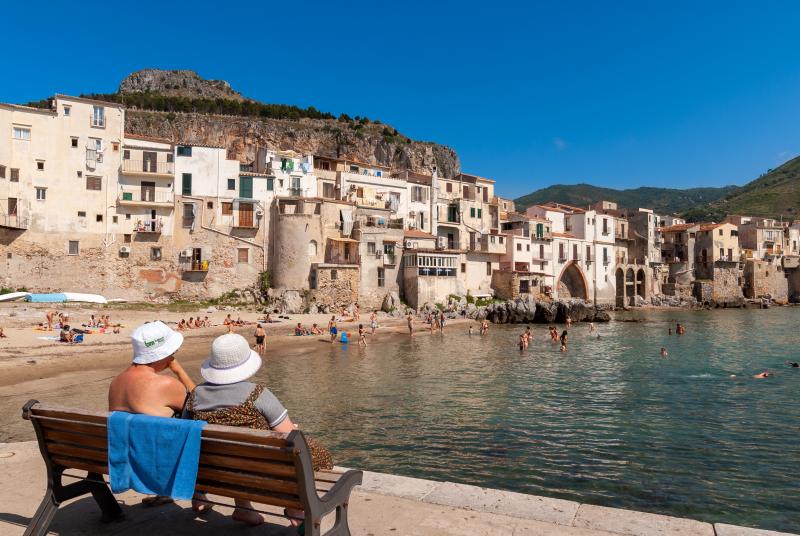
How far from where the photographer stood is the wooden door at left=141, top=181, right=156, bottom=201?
41500mm

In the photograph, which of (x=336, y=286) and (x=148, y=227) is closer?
(x=148, y=227)

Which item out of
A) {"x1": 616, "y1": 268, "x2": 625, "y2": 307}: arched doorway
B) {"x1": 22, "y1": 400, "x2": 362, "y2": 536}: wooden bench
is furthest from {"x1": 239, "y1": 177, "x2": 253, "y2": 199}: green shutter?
{"x1": 616, "y1": 268, "x2": 625, "y2": 307}: arched doorway

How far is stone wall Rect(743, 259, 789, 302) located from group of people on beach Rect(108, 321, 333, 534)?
92.6m

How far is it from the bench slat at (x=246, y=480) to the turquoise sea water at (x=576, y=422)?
5669mm

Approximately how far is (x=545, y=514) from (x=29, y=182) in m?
44.3

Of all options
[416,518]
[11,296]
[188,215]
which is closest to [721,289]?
[188,215]

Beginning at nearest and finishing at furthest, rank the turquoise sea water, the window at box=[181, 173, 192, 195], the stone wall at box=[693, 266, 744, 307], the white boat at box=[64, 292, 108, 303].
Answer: the turquoise sea water → the white boat at box=[64, 292, 108, 303] → the window at box=[181, 173, 192, 195] → the stone wall at box=[693, 266, 744, 307]

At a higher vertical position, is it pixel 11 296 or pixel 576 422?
pixel 11 296

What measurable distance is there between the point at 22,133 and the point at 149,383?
43.1 metres

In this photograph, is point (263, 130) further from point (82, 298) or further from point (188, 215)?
point (82, 298)

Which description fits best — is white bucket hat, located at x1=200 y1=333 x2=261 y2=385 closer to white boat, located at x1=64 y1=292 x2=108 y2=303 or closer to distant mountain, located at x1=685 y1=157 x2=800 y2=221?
white boat, located at x1=64 y1=292 x2=108 y2=303

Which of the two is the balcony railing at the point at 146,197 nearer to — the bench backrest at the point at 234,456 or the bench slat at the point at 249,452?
the bench backrest at the point at 234,456

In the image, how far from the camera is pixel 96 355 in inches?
974

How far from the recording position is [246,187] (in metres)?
44.3
